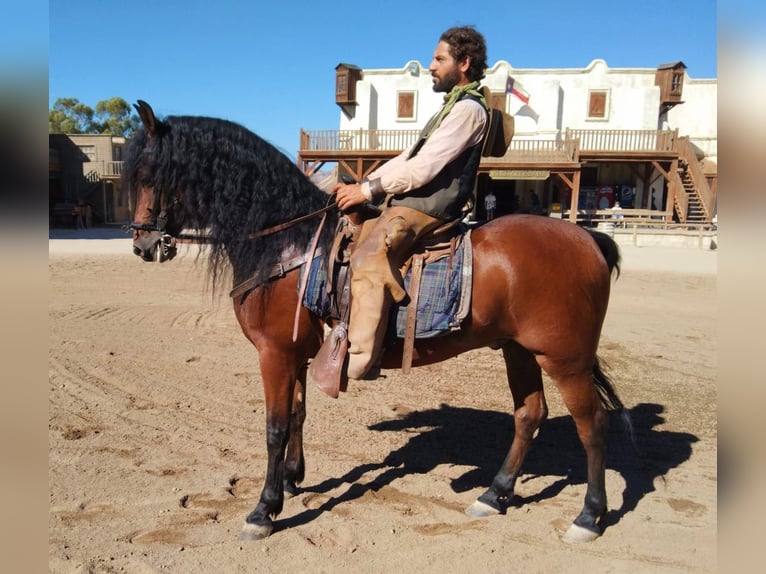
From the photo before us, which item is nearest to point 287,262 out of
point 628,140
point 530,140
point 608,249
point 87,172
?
point 608,249

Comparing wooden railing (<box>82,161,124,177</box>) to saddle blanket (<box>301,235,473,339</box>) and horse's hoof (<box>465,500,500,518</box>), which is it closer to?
saddle blanket (<box>301,235,473,339</box>)

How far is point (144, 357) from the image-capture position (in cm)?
601

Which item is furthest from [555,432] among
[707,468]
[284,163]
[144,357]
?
[144,357]

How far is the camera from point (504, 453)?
13.9 feet

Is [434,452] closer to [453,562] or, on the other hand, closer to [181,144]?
[453,562]

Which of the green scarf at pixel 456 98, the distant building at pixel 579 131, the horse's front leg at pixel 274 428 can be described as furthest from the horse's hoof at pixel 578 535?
the distant building at pixel 579 131

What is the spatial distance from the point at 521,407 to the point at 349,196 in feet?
6.48

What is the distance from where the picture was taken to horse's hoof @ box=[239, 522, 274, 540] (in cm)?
295

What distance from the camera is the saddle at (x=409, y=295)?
9.36 feet

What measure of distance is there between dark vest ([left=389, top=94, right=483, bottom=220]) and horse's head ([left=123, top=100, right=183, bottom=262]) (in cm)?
139

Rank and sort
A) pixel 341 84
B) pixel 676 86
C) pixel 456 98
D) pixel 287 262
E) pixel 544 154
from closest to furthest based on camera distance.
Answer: pixel 456 98, pixel 287 262, pixel 544 154, pixel 676 86, pixel 341 84

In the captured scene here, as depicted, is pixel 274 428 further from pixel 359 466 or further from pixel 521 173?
pixel 521 173

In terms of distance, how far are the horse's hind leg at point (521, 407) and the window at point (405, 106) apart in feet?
88.9

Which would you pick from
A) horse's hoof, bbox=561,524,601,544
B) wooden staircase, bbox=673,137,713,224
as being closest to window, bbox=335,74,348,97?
wooden staircase, bbox=673,137,713,224
